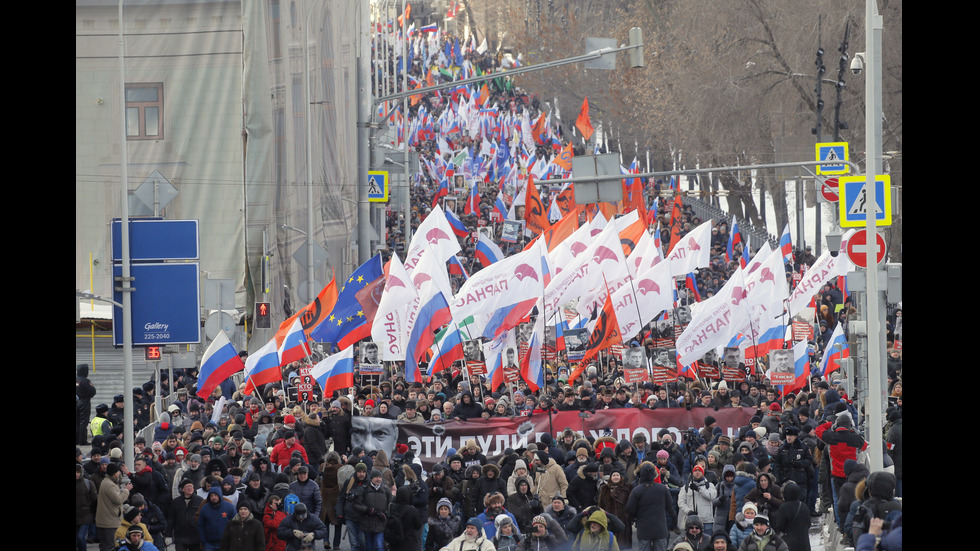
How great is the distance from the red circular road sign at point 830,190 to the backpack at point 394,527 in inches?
580

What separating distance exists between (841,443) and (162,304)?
820cm

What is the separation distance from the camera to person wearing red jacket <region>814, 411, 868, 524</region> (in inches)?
611

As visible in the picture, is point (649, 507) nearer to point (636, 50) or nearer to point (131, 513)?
point (131, 513)

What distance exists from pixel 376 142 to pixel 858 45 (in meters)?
15.0

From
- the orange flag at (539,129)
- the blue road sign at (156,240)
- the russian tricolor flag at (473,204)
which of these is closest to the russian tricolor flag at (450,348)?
the blue road sign at (156,240)

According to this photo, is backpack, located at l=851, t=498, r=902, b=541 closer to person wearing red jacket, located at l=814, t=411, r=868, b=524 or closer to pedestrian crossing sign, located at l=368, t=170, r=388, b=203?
person wearing red jacket, located at l=814, t=411, r=868, b=524

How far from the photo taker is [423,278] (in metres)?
→ 21.3

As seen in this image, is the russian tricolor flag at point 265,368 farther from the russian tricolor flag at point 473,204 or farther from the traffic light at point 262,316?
the russian tricolor flag at point 473,204

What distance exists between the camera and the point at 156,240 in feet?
58.7

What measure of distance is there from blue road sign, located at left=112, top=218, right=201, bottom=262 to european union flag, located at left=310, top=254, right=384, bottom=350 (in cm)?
430

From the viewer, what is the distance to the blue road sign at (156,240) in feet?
58.4

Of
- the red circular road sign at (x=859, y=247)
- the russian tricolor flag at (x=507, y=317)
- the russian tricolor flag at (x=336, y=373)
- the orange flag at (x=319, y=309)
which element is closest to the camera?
the red circular road sign at (x=859, y=247)

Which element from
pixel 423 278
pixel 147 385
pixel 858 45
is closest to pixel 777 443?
pixel 423 278

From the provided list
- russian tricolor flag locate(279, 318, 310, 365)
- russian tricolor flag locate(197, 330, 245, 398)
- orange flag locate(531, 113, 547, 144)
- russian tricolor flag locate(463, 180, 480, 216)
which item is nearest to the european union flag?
russian tricolor flag locate(279, 318, 310, 365)
